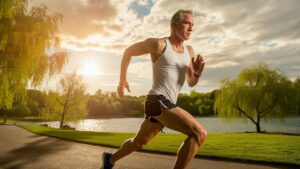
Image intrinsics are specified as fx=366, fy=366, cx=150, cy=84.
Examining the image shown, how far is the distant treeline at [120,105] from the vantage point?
111375mm

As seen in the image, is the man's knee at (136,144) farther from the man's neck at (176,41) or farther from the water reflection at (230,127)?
the water reflection at (230,127)

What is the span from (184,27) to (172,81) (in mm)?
599

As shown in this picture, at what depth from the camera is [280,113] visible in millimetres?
37969

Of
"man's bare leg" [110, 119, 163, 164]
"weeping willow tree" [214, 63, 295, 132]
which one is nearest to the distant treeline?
"weeping willow tree" [214, 63, 295, 132]

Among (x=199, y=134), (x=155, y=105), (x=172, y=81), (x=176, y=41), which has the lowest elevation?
(x=199, y=134)

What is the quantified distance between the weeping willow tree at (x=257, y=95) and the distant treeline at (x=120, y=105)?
65081 millimetres

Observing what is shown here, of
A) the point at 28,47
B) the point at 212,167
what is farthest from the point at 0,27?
the point at 212,167

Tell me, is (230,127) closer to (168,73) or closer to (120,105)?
(168,73)

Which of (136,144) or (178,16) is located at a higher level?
(178,16)

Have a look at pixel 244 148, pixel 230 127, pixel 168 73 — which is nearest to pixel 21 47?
pixel 244 148

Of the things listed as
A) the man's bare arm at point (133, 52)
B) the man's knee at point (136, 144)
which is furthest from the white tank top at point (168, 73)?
the man's knee at point (136, 144)

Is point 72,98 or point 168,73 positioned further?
point 72,98

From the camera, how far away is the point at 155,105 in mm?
3627

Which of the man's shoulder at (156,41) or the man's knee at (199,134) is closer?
the man's knee at (199,134)
